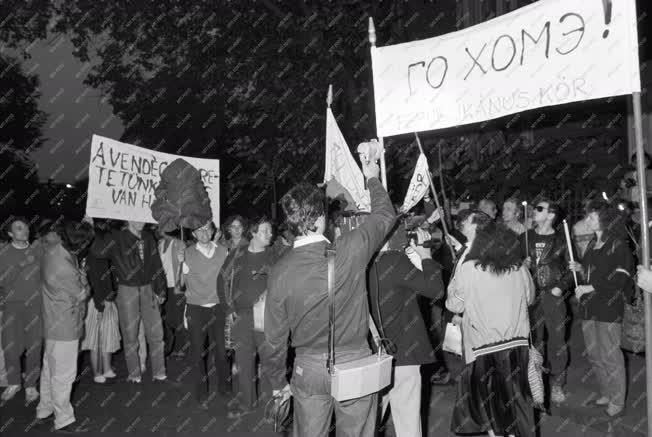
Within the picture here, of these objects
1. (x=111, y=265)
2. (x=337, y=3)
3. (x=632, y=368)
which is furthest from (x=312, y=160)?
(x=632, y=368)

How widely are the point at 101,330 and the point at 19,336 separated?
36.5 inches

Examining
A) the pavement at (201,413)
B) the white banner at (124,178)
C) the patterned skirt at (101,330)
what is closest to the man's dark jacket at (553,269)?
the pavement at (201,413)

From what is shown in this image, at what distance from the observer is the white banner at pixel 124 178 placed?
23.3 feet

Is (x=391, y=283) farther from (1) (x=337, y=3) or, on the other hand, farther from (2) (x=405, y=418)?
(1) (x=337, y=3)

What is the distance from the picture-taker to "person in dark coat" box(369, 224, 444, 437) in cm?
443

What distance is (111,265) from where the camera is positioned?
312 inches

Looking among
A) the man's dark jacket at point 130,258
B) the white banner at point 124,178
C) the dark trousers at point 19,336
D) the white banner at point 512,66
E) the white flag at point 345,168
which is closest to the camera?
the white banner at point 512,66

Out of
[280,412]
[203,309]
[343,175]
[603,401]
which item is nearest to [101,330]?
[203,309]

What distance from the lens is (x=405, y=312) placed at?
455 cm

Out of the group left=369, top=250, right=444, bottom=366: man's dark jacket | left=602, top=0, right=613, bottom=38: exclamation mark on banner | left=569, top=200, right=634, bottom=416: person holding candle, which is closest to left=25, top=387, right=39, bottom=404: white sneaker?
left=369, top=250, right=444, bottom=366: man's dark jacket

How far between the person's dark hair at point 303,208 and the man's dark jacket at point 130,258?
437 cm

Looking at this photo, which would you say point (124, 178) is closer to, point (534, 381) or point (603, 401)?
point (534, 381)

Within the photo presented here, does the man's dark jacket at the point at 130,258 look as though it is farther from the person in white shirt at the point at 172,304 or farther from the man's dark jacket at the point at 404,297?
the man's dark jacket at the point at 404,297

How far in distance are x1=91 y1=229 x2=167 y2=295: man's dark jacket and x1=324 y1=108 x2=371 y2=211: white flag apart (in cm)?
312
